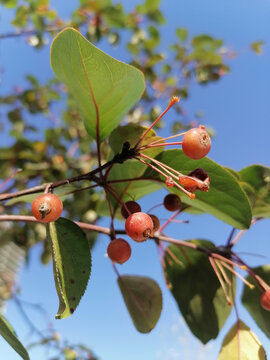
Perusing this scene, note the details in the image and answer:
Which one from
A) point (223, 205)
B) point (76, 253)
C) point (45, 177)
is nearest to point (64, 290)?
point (76, 253)

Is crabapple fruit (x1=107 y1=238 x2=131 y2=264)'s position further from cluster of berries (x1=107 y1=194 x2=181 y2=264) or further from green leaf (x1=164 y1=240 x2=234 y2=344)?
green leaf (x1=164 y1=240 x2=234 y2=344)

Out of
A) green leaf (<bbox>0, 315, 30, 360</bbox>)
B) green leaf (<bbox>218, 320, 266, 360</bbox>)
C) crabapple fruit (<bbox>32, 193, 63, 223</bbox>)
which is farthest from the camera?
green leaf (<bbox>218, 320, 266, 360</bbox>)

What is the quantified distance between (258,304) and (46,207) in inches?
32.7

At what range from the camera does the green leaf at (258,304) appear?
104cm

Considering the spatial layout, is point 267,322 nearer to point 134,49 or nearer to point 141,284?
point 141,284

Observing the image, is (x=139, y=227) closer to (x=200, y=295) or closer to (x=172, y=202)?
(x=172, y=202)

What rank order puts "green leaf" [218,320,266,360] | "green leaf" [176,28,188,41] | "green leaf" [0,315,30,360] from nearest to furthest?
"green leaf" [0,315,30,360] → "green leaf" [218,320,266,360] → "green leaf" [176,28,188,41]

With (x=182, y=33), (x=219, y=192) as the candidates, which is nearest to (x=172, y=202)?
(x=219, y=192)

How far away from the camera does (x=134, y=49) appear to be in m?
3.43

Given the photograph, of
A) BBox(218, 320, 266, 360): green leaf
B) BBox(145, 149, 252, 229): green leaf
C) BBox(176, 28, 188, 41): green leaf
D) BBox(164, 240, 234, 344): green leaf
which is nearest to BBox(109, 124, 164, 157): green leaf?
BBox(145, 149, 252, 229): green leaf

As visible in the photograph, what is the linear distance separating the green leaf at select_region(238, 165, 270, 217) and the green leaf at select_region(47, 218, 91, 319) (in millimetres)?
544

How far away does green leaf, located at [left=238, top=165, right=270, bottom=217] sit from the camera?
0.98m

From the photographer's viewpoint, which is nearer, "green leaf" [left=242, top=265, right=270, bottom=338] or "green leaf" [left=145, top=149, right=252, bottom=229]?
"green leaf" [left=145, top=149, right=252, bottom=229]

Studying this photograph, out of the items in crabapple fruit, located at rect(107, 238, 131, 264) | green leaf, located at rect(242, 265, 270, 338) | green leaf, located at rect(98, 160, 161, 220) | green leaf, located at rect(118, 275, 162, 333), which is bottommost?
green leaf, located at rect(242, 265, 270, 338)
